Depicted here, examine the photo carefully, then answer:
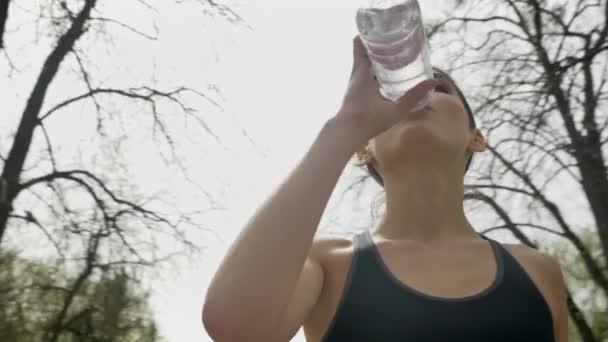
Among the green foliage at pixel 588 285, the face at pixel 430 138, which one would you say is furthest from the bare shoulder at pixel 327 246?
the green foliage at pixel 588 285

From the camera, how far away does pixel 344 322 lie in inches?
44.5

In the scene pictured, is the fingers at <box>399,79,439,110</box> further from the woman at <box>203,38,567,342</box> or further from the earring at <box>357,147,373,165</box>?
the earring at <box>357,147,373,165</box>

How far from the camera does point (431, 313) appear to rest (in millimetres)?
1106

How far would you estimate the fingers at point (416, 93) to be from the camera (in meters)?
1.12

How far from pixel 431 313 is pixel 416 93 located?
0.35 meters

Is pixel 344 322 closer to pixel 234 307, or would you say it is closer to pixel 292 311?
pixel 292 311

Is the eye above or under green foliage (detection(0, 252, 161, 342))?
under

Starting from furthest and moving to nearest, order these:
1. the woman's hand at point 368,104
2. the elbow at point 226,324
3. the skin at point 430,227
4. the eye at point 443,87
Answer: the eye at point 443,87 → the skin at point 430,227 → the woman's hand at point 368,104 → the elbow at point 226,324

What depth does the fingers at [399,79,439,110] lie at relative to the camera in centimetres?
112

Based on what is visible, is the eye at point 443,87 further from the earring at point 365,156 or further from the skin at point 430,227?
the earring at point 365,156

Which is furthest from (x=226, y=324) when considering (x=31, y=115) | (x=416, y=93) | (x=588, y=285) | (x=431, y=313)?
(x=31, y=115)

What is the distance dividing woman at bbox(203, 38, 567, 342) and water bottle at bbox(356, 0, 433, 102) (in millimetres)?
66

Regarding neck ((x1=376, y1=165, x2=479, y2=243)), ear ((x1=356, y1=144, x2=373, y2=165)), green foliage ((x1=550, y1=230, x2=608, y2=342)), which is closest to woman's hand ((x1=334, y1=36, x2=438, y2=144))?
neck ((x1=376, y1=165, x2=479, y2=243))

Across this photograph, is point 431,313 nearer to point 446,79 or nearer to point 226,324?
point 226,324
